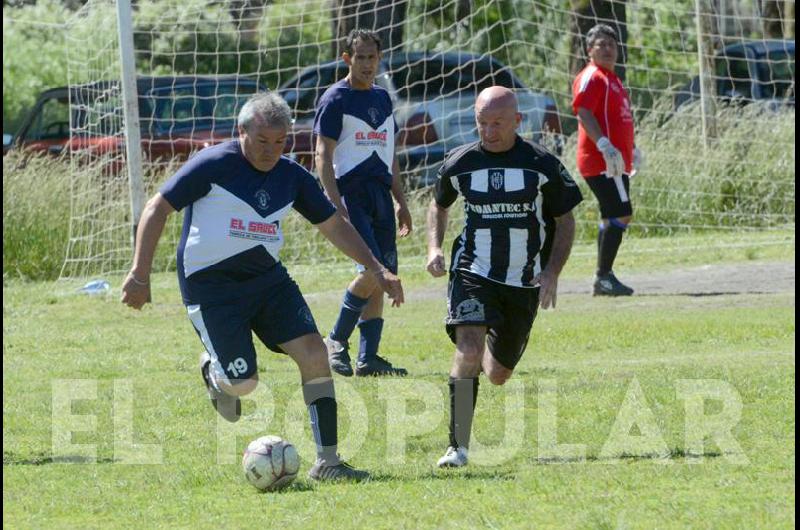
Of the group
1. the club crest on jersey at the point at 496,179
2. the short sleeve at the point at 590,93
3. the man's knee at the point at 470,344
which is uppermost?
the short sleeve at the point at 590,93

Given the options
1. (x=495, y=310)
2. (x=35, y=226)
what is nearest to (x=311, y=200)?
(x=495, y=310)

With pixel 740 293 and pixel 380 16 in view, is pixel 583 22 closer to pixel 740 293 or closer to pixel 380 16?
pixel 380 16

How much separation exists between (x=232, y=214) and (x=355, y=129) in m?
2.76

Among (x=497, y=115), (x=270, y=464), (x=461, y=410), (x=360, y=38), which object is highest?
(x=360, y=38)

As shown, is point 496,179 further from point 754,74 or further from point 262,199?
point 754,74

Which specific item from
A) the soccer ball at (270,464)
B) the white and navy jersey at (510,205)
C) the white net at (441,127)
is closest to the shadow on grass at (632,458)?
the white and navy jersey at (510,205)

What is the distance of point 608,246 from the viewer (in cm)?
1227

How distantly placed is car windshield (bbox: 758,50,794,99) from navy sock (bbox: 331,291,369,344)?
10400 millimetres

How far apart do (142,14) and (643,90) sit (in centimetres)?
827

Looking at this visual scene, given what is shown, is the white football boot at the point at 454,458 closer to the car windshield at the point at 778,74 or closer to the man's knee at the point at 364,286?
the man's knee at the point at 364,286

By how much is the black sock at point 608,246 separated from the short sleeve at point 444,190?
5154 millimetres

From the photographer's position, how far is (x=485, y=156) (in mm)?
7090

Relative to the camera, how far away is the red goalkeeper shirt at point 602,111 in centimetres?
1212

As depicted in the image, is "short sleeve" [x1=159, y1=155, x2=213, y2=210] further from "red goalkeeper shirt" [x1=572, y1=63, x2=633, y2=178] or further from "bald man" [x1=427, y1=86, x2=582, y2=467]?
"red goalkeeper shirt" [x1=572, y1=63, x2=633, y2=178]
